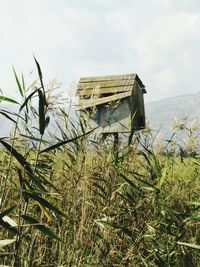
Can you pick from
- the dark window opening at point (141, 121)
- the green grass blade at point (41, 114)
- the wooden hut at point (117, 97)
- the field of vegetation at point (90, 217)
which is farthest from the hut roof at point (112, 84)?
the green grass blade at point (41, 114)

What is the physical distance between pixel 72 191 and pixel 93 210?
242 millimetres

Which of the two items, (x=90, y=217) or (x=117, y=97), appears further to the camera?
(x=117, y=97)

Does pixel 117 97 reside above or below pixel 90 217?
above

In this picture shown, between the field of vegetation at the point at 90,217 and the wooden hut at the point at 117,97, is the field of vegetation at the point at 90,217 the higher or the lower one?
the lower one

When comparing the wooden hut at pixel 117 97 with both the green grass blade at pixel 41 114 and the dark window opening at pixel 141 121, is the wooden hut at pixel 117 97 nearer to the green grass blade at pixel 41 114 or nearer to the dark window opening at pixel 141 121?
the dark window opening at pixel 141 121

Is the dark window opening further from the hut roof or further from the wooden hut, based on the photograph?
the hut roof

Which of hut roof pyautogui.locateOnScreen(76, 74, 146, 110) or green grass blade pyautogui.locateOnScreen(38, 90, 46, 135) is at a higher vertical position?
hut roof pyautogui.locateOnScreen(76, 74, 146, 110)

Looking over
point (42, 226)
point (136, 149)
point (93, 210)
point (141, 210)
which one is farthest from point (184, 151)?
point (42, 226)

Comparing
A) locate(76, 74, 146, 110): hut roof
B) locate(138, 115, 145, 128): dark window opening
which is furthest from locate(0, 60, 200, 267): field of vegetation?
locate(138, 115, 145, 128): dark window opening

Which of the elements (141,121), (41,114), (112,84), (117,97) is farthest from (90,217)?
(141,121)

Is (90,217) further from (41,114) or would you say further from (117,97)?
(117,97)

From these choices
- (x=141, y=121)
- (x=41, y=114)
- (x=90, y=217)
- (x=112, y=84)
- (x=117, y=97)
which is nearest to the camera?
(x=41, y=114)

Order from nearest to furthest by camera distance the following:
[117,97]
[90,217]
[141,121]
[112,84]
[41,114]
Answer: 1. [41,114]
2. [90,217]
3. [117,97]
4. [112,84]
5. [141,121]

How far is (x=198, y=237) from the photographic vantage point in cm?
380
